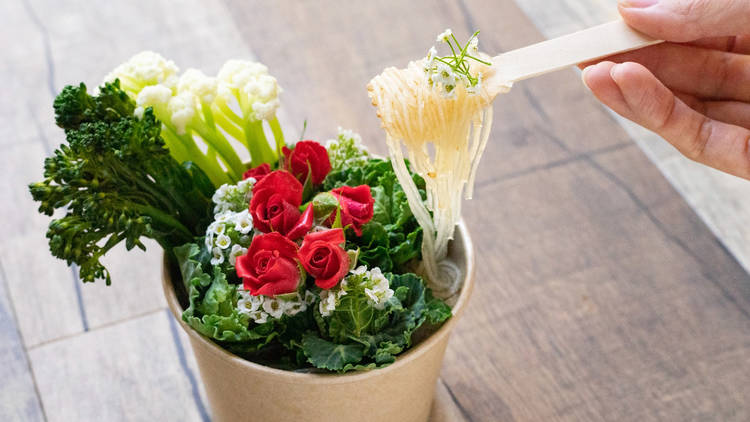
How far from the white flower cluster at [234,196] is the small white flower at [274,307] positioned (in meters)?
0.13

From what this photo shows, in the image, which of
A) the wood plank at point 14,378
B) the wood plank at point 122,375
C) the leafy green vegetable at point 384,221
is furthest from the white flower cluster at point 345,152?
the wood plank at point 14,378

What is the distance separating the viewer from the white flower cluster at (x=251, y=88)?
0.81m

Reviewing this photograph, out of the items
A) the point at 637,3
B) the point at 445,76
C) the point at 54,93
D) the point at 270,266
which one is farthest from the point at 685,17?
the point at 54,93

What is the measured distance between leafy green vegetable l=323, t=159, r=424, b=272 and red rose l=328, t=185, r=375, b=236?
0.10 feet

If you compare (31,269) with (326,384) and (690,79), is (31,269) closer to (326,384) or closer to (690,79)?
(326,384)

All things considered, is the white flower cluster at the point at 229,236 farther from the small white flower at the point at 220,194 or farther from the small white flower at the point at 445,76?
the small white flower at the point at 445,76

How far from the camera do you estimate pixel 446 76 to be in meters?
0.70

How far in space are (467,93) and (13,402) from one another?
0.67 metres

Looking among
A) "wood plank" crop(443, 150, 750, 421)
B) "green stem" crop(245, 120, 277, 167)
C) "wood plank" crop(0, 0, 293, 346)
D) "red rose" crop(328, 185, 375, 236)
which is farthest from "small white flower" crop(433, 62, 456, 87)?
"wood plank" crop(0, 0, 293, 346)

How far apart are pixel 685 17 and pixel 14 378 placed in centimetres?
89

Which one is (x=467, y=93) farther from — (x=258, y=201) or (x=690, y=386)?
(x=690, y=386)

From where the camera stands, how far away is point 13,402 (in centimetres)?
96

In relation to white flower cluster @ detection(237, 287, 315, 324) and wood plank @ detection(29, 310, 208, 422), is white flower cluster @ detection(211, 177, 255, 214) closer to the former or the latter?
white flower cluster @ detection(237, 287, 315, 324)

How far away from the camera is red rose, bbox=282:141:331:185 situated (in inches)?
32.4
